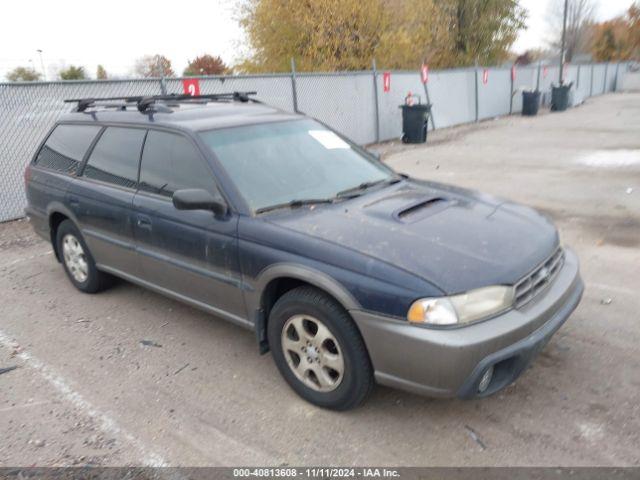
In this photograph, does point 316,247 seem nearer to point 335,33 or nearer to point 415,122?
point 415,122

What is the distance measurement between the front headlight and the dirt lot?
27.8 inches

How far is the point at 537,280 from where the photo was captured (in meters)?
2.93

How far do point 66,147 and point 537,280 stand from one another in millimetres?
4056

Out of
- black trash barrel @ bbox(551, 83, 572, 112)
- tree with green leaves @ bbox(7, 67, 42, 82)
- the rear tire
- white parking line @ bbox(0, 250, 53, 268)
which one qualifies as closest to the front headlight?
the rear tire

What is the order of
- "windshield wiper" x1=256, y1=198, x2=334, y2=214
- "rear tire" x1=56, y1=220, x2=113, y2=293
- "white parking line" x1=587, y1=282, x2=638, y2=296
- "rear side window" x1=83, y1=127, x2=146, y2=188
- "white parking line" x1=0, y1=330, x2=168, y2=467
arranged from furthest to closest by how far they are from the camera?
1. "rear tire" x1=56, y1=220, x2=113, y2=293
2. "white parking line" x1=587, y1=282, x2=638, y2=296
3. "rear side window" x1=83, y1=127, x2=146, y2=188
4. "windshield wiper" x1=256, y1=198, x2=334, y2=214
5. "white parking line" x1=0, y1=330, x2=168, y2=467

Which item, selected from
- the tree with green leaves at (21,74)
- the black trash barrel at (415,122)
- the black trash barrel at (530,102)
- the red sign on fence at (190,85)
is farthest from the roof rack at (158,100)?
the black trash barrel at (530,102)

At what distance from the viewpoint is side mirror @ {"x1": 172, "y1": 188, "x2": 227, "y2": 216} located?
10.4ft

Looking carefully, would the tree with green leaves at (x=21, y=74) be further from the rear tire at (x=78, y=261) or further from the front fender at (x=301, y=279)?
the front fender at (x=301, y=279)

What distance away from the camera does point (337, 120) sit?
528 inches

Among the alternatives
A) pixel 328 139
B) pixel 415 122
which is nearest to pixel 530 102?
pixel 415 122

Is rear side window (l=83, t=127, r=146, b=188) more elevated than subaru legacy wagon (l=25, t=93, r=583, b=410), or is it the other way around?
rear side window (l=83, t=127, r=146, b=188)

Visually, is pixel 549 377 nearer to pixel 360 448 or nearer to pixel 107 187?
pixel 360 448

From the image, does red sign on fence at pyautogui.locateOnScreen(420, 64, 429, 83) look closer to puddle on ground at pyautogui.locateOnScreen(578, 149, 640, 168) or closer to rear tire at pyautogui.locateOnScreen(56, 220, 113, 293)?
puddle on ground at pyautogui.locateOnScreen(578, 149, 640, 168)

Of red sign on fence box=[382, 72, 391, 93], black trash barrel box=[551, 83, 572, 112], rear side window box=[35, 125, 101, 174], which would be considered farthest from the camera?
black trash barrel box=[551, 83, 572, 112]
